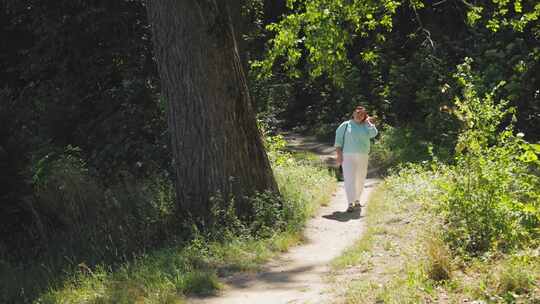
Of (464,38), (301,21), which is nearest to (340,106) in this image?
(464,38)

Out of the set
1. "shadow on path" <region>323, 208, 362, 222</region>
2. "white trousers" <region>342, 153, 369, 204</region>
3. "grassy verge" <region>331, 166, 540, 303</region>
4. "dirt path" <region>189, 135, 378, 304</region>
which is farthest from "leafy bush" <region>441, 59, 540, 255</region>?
Answer: "white trousers" <region>342, 153, 369, 204</region>

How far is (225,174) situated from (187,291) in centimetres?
265

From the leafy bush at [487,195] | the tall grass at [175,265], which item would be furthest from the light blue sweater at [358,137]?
the leafy bush at [487,195]

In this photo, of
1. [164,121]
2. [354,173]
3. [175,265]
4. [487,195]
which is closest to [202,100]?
[175,265]

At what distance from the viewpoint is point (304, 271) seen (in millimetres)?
7887

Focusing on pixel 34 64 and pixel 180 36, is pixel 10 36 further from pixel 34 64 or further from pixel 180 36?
pixel 180 36

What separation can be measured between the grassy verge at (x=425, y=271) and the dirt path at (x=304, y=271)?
0.92 ft

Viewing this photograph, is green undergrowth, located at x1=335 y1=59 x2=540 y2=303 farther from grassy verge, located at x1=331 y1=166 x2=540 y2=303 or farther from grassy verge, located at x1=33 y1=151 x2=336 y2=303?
grassy verge, located at x1=33 y1=151 x2=336 y2=303

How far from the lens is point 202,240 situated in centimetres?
863

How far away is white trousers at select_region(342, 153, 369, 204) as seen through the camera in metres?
11.6

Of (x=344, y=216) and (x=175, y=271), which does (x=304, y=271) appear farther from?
(x=344, y=216)

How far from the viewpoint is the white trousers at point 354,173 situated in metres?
11.6

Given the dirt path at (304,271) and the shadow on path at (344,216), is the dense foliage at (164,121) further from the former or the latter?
the shadow on path at (344,216)

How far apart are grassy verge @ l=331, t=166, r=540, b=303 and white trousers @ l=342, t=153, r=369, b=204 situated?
7.86ft
